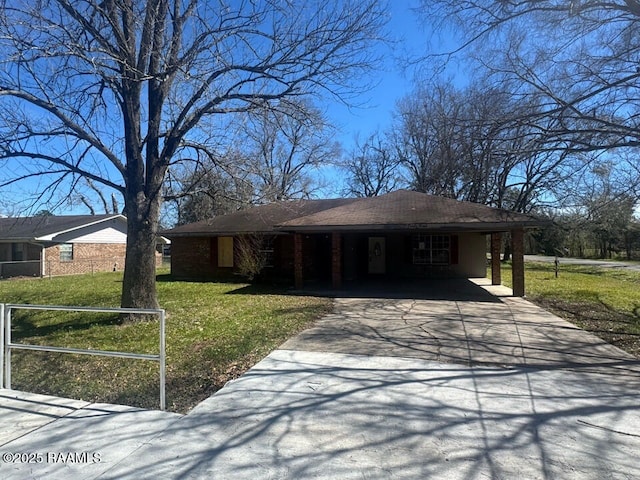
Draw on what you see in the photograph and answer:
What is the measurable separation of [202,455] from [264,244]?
1377 cm

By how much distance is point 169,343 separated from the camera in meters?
6.77

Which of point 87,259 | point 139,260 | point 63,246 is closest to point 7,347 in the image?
point 139,260

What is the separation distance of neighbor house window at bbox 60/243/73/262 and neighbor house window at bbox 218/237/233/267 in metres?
13.9

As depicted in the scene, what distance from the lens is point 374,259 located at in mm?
18109

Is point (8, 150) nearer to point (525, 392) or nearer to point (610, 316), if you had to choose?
point (525, 392)

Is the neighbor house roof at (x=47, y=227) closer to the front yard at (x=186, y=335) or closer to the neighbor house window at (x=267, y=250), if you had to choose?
the front yard at (x=186, y=335)

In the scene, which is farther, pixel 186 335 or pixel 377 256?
pixel 377 256

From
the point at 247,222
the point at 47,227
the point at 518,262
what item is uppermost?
the point at 47,227

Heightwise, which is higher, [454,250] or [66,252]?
[66,252]

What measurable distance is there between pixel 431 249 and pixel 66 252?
22.8m

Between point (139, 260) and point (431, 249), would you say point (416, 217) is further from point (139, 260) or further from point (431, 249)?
point (139, 260)

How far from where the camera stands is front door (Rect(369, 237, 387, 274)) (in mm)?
17922

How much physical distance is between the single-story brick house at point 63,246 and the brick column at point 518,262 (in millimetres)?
23336

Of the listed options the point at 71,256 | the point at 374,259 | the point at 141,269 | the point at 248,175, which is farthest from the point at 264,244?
the point at 71,256
